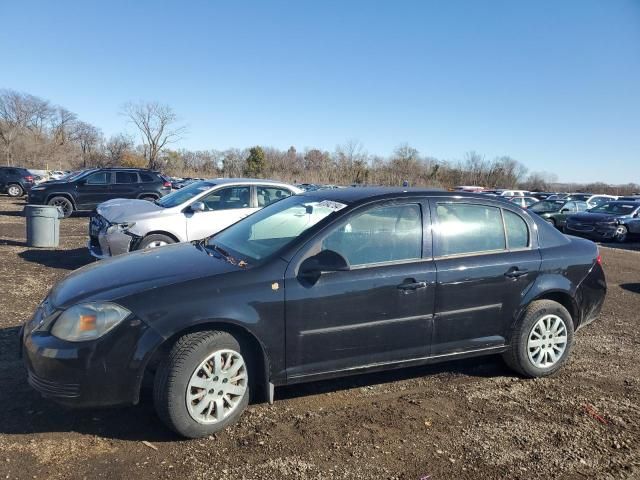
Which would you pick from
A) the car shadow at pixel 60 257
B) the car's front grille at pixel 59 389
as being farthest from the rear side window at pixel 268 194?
the car's front grille at pixel 59 389

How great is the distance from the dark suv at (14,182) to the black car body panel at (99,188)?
1292 centimetres

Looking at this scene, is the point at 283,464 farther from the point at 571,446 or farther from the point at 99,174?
the point at 99,174

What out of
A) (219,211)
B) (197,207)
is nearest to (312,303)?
(197,207)

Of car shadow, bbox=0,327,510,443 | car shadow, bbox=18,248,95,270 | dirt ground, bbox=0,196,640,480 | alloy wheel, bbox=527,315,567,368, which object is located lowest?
dirt ground, bbox=0,196,640,480

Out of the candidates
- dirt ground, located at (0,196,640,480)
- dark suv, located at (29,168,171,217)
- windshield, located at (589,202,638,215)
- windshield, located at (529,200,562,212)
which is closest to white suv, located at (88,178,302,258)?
dirt ground, located at (0,196,640,480)

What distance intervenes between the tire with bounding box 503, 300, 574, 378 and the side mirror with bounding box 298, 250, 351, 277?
72.8 inches

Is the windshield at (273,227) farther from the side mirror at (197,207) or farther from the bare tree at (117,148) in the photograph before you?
the bare tree at (117,148)

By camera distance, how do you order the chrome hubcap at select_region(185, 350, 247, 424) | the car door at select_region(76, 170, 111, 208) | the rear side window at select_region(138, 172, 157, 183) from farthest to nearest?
the rear side window at select_region(138, 172, 157, 183) < the car door at select_region(76, 170, 111, 208) < the chrome hubcap at select_region(185, 350, 247, 424)

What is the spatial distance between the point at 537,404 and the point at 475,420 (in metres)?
0.66

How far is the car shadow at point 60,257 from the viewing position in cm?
873

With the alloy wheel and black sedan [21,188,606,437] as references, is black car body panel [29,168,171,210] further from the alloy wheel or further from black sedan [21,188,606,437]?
the alloy wheel

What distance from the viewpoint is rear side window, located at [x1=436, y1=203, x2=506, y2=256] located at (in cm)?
414

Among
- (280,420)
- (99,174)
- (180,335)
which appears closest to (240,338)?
(180,335)

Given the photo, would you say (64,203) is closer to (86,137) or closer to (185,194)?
(185,194)
